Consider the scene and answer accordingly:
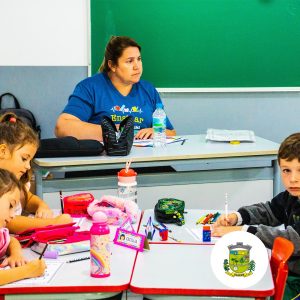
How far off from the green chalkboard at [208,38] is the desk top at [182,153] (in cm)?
119

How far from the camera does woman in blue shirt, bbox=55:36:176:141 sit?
12.0 feet

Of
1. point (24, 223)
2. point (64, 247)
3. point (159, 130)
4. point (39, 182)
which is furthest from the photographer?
point (159, 130)

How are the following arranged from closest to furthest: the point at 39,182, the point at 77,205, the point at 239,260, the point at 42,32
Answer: the point at 239,260
the point at 77,205
the point at 39,182
the point at 42,32

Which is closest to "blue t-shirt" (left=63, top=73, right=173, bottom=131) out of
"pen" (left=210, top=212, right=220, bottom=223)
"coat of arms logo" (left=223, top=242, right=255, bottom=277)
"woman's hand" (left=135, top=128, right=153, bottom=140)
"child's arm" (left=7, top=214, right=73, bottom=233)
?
"woman's hand" (left=135, top=128, right=153, bottom=140)

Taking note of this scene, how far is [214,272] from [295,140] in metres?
0.69

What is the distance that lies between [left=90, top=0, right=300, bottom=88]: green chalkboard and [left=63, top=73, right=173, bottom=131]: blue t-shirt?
2.87 feet

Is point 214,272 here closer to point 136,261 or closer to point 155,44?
point 136,261

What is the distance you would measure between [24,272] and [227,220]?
0.90 metres

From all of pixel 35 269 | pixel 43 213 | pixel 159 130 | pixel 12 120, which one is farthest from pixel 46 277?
pixel 159 130

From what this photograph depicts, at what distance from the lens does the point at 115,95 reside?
3.71m

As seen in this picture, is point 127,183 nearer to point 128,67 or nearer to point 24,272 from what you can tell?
point 24,272

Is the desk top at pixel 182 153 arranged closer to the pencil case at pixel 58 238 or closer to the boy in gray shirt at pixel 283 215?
the boy in gray shirt at pixel 283 215

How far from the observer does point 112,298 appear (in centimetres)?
161

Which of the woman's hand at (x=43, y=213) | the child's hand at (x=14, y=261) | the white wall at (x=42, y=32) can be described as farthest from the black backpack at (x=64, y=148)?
the white wall at (x=42, y=32)
